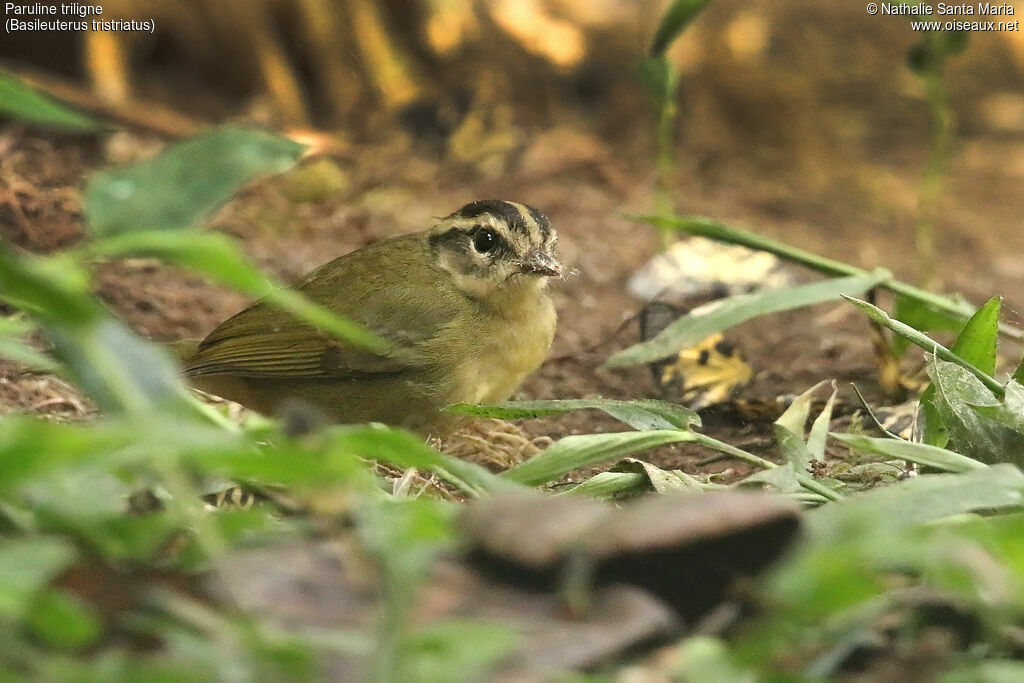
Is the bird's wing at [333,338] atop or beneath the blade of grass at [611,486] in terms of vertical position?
atop

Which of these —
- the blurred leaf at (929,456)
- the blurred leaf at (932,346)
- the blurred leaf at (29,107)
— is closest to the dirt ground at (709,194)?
the blurred leaf at (932,346)

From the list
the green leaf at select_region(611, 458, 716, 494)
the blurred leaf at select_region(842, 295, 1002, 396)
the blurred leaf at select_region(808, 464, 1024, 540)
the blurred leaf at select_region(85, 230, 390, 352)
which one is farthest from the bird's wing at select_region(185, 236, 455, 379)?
the blurred leaf at select_region(85, 230, 390, 352)

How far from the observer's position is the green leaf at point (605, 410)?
330cm

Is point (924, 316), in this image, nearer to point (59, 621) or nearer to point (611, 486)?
point (611, 486)

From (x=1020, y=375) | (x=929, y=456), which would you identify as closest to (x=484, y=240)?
(x=1020, y=375)

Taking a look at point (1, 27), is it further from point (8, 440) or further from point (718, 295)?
point (8, 440)

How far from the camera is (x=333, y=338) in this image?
4723 millimetres

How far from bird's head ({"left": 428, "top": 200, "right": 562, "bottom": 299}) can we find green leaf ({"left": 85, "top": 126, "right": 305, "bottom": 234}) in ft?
8.05

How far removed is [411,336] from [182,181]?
231 centimetres

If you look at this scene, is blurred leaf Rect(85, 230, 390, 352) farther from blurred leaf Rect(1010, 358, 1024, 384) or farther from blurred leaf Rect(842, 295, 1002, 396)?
blurred leaf Rect(1010, 358, 1024, 384)

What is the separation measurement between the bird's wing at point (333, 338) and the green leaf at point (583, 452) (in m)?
1.55

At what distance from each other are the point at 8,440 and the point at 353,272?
295 cm

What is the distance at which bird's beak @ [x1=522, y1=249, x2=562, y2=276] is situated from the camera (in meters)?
4.73

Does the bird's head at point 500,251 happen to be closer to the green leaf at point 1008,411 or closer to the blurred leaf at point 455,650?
the green leaf at point 1008,411
